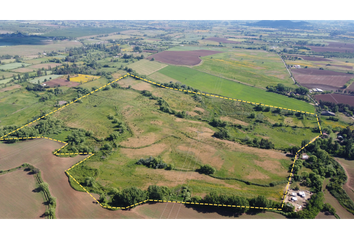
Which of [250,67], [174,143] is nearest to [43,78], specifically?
[174,143]

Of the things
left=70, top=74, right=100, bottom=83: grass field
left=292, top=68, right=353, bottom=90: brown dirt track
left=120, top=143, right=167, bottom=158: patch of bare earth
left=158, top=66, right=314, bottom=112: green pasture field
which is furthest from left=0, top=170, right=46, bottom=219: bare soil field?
left=292, top=68, right=353, bottom=90: brown dirt track

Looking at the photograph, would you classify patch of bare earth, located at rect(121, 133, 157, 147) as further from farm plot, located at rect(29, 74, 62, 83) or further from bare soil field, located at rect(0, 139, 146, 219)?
farm plot, located at rect(29, 74, 62, 83)

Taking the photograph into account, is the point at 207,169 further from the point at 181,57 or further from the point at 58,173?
the point at 181,57

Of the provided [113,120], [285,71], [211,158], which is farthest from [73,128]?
[285,71]

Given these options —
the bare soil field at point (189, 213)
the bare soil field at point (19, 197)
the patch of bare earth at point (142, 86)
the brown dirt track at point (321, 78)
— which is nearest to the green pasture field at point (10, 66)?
the patch of bare earth at point (142, 86)

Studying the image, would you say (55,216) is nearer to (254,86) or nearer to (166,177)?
(166,177)

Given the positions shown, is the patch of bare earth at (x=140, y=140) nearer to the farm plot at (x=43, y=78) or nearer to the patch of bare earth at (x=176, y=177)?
the patch of bare earth at (x=176, y=177)
